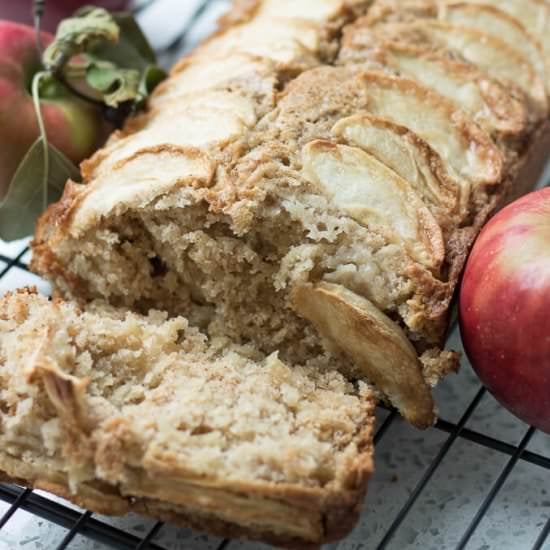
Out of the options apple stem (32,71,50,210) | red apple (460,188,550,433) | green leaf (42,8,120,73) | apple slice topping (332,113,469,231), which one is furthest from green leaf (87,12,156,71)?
red apple (460,188,550,433)

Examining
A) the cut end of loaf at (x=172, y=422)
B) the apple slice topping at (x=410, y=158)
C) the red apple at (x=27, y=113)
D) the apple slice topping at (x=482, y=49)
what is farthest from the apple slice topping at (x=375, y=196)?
the red apple at (x=27, y=113)

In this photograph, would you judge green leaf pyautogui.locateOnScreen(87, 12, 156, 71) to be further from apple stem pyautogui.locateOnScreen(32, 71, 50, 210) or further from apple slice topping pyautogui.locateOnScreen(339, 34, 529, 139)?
apple slice topping pyautogui.locateOnScreen(339, 34, 529, 139)

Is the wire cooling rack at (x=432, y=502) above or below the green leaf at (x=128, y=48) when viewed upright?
below

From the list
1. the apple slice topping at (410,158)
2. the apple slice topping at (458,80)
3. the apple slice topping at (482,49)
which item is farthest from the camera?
the apple slice topping at (482,49)

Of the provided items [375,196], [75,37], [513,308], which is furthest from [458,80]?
[75,37]

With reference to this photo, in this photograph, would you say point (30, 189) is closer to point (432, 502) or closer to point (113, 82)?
point (113, 82)

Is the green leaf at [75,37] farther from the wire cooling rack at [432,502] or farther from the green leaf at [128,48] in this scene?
the wire cooling rack at [432,502]

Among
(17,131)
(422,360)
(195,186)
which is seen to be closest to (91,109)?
(17,131)
